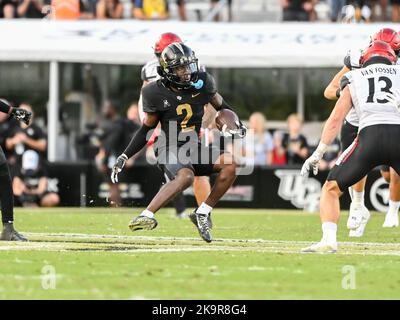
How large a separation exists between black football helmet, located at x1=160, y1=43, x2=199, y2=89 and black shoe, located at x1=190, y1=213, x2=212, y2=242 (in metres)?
1.22

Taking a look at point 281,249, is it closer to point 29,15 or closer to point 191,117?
point 191,117

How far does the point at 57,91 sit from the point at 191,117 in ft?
30.7

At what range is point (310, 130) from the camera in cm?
2078

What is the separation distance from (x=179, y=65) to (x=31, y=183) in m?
8.37

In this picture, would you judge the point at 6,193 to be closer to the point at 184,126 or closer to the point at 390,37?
the point at 184,126

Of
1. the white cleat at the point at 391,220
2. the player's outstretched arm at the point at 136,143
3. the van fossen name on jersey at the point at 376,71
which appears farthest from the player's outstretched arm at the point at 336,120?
the white cleat at the point at 391,220

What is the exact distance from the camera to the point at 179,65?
1049 centimetres

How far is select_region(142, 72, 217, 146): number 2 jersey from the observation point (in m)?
10.7

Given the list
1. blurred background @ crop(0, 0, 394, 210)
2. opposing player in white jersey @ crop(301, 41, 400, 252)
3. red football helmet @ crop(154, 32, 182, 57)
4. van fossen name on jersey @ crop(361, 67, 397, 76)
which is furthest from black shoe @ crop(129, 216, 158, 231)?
blurred background @ crop(0, 0, 394, 210)

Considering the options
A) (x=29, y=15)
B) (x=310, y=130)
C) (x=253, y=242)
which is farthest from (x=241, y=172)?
(x=253, y=242)

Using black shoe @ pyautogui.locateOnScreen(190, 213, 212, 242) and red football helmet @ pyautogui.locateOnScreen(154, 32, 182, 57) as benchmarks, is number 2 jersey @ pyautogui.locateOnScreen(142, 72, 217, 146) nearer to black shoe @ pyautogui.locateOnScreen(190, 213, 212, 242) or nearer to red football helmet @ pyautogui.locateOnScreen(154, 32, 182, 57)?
black shoe @ pyautogui.locateOnScreen(190, 213, 212, 242)

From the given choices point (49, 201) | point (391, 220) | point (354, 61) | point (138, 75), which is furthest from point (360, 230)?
point (138, 75)

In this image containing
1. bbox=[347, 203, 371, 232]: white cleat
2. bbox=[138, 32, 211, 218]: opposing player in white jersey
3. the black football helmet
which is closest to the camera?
the black football helmet

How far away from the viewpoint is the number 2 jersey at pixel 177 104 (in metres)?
10.7
